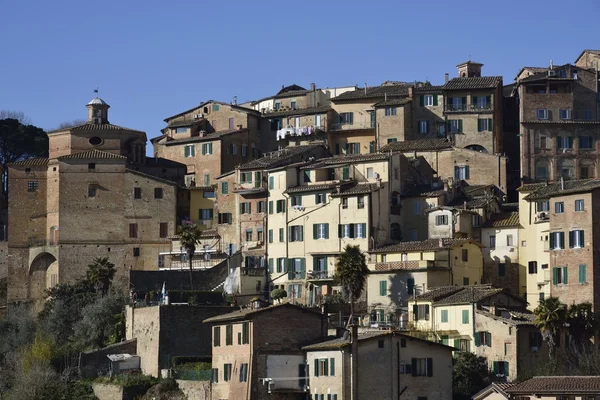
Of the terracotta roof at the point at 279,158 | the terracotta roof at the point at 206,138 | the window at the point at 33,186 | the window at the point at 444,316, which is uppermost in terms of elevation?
the terracotta roof at the point at 206,138

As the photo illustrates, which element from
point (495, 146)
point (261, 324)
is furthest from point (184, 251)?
point (261, 324)

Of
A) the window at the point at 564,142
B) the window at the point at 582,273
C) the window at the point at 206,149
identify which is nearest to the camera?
the window at the point at 582,273

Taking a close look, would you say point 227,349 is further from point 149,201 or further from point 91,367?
point 149,201

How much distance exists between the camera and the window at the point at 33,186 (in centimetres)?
9444

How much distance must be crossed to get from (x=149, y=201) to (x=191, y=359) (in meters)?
23.6

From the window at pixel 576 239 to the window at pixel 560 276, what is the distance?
123 centimetres

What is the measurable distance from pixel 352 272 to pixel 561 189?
11412 mm

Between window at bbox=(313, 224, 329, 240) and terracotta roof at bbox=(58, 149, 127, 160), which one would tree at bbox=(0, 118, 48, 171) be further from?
window at bbox=(313, 224, 329, 240)

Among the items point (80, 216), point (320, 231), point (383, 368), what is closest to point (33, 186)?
point (80, 216)

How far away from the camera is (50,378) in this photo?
72.2 m

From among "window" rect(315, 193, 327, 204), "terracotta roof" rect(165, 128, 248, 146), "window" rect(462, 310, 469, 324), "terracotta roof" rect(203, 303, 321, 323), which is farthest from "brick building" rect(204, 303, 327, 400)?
"terracotta roof" rect(165, 128, 248, 146)

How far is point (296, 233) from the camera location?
83.6m

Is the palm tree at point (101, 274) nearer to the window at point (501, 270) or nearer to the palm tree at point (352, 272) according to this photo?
the palm tree at point (352, 272)

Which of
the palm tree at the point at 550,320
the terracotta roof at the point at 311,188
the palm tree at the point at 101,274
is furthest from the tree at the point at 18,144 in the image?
the palm tree at the point at 550,320
